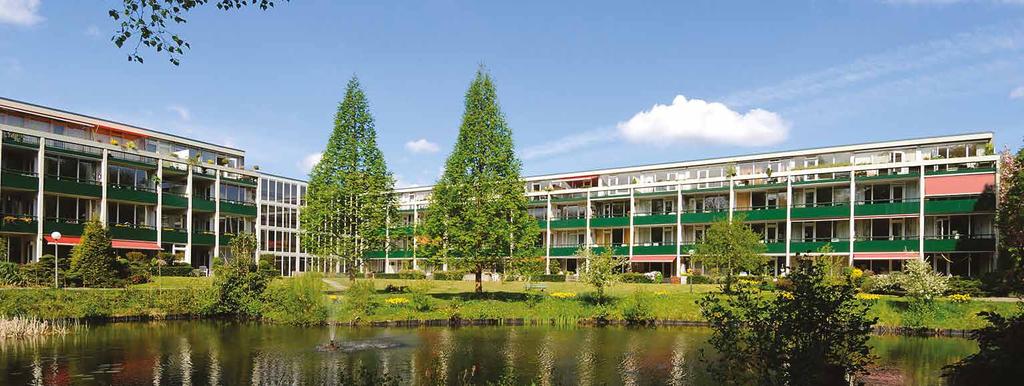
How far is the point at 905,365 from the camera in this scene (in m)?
24.4

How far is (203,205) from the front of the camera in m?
67.6

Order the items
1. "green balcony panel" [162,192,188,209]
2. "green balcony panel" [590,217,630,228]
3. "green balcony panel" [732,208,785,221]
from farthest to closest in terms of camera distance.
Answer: "green balcony panel" [590,217,630,228], "green balcony panel" [732,208,785,221], "green balcony panel" [162,192,188,209]

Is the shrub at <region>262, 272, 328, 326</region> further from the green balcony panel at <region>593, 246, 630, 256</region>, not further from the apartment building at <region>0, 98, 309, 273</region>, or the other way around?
the green balcony panel at <region>593, 246, 630, 256</region>

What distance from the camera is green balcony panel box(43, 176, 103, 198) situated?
54156 millimetres

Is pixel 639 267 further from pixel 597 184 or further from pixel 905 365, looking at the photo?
pixel 905 365

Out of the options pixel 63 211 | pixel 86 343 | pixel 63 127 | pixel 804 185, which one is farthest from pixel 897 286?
pixel 63 127

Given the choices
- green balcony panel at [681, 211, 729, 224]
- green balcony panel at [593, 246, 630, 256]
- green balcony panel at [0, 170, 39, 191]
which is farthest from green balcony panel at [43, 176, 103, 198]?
green balcony panel at [681, 211, 729, 224]

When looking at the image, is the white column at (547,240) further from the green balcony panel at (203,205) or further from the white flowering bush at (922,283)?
the white flowering bush at (922,283)

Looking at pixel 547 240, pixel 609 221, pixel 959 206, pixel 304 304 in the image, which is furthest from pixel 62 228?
pixel 959 206

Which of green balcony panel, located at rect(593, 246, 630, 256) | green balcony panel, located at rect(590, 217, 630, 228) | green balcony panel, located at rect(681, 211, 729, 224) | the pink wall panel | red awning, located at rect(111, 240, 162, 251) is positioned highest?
the pink wall panel

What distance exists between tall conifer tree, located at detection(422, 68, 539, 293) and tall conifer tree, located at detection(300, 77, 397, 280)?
747cm

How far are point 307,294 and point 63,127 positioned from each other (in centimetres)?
3903

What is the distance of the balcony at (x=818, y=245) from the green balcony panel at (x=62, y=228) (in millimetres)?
57395

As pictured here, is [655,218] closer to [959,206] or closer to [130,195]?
[959,206]
